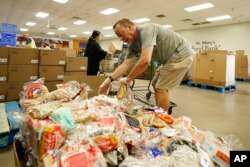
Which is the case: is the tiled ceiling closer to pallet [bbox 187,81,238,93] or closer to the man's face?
pallet [bbox 187,81,238,93]

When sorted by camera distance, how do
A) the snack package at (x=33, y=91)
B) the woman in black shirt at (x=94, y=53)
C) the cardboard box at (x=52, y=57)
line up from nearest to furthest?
the snack package at (x=33, y=91), the cardboard box at (x=52, y=57), the woman in black shirt at (x=94, y=53)

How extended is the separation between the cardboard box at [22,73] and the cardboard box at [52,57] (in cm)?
15

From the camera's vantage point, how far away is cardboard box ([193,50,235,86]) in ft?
17.7

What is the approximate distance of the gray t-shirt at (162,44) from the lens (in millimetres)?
1712

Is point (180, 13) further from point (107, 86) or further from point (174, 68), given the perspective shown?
point (107, 86)

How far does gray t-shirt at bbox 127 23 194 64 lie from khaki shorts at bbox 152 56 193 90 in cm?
5

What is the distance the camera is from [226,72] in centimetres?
540

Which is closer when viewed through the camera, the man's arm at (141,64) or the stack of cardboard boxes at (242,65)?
the man's arm at (141,64)

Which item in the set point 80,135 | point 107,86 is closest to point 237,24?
point 107,86

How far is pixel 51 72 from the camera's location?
3002 millimetres

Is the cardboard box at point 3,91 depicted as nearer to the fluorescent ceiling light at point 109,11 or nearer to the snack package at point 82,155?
the snack package at point 82,155

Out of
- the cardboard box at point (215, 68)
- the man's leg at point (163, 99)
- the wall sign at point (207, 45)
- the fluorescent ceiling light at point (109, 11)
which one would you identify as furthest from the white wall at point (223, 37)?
the man's leg at point (163, 99)

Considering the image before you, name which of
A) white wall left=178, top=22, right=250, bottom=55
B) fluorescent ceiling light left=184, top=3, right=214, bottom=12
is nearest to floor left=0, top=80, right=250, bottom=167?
fluorescent ceiling light left=184, top=3, right=214, bottom=12

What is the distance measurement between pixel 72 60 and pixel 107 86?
1.76 metres
